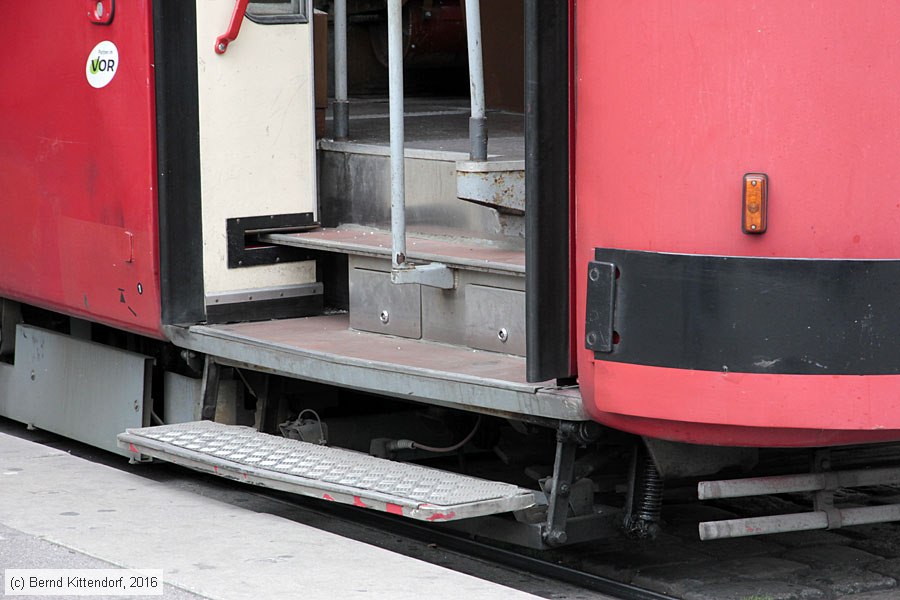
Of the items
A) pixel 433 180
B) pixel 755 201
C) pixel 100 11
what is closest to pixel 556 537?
pixel 755 201

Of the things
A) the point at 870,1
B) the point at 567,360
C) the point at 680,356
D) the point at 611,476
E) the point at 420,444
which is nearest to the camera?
the point at 870,1

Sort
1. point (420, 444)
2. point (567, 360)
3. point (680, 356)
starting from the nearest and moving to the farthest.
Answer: point (680, 356)
point (567, 360)
point (420, 444)

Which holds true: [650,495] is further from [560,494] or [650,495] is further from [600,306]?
[600,306]

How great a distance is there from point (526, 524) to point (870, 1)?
1760mm

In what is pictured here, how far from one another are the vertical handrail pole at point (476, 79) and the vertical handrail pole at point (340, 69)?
4.31ft

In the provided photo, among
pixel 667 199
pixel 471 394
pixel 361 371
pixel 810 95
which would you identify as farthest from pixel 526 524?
pixel 810 95

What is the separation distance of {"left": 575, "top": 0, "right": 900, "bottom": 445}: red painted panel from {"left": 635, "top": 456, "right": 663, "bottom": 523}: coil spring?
1.48 ft

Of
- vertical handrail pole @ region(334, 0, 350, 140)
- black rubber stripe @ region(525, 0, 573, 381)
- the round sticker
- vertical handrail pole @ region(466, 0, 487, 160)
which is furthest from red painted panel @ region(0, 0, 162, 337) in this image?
black rubber stripe @ region(525, 0, 573, 381)

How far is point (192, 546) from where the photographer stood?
13.8ft

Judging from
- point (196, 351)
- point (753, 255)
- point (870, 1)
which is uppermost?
point (870, 1)

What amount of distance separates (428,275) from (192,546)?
3.70ft

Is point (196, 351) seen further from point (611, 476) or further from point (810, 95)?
point (810, 95)

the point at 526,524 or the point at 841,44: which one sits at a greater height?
the point at 841,44

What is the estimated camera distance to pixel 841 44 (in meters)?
3.55
